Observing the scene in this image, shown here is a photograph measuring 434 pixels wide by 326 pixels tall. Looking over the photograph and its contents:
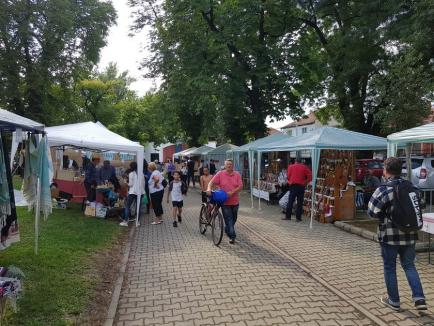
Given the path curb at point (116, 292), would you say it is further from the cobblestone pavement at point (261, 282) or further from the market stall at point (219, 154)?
the market stall at point (219, 154)

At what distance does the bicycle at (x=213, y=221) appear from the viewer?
869 cm

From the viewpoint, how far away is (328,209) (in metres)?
11.8

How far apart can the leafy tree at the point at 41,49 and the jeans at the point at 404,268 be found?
2627cm

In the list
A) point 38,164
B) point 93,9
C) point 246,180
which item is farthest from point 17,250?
point 93,9

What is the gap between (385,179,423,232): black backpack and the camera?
15.5ft

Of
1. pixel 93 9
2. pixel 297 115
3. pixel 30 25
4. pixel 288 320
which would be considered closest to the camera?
pixel 288 320

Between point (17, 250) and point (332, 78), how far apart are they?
2105cm

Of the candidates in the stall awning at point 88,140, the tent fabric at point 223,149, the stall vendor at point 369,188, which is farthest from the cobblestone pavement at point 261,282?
the tent fabric at point 223,149

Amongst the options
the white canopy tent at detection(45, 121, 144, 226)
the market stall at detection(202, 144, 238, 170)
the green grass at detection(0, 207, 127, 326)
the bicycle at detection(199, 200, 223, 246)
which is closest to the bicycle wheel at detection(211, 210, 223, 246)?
the bicycle at detection(199, 200, 223, 246)

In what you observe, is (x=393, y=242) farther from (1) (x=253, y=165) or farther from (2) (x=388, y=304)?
(1) (x=253, y=165)

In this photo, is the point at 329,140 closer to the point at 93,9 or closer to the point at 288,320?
the point at 288,320

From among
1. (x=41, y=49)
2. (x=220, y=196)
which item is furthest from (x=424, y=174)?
(x=41, y=49)

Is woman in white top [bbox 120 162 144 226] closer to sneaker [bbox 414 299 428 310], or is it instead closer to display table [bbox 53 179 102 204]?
display table [bbox 53 179 102 204]

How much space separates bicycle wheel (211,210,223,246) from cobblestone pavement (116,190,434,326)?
0.16 metres
